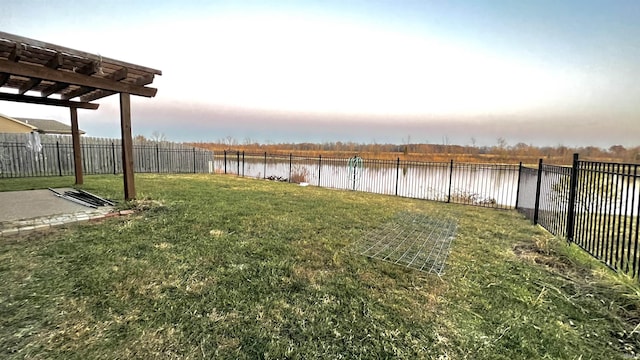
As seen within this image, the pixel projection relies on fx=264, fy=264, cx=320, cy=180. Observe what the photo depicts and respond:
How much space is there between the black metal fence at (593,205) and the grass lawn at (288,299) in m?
0.25

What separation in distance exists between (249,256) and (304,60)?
8882 mm

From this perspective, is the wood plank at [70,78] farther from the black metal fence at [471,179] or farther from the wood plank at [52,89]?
the black metal fence at [471,179]

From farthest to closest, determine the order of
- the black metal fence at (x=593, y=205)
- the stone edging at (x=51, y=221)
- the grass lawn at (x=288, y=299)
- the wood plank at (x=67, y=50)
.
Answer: the stone edging at (x=51, y=221) < the wood plank at (x=67, y=50) < the black metal fence at (x=593, y=205) < the grass lawn at (x=288, y=299)

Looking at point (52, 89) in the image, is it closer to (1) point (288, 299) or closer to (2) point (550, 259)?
(1) point (288, 299)

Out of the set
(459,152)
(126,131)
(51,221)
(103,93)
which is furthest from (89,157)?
(459,152)

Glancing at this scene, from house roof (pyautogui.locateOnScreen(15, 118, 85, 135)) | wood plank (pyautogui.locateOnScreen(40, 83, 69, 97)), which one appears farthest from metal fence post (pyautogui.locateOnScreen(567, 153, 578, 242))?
house roof (pyautogui.locateOnScreen(15, 118, 85, 135))

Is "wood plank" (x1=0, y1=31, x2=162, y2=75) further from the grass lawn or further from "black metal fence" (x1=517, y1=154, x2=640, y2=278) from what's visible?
"black metal fence" (x1=517, y1=154, x2=640, y2=278)

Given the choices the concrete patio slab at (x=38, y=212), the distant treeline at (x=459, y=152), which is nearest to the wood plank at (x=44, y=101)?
the concrete patio slab at (x=38, y=212)

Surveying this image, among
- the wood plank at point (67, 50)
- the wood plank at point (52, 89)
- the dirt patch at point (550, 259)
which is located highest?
the wood plank at point (67, 50)

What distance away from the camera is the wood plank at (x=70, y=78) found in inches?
139

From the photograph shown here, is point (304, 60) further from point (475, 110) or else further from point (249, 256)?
point (475, 110)

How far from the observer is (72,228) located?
3652 millimetres

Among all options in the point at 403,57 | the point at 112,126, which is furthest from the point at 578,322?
the point at 112,126

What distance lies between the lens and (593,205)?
333 cm
